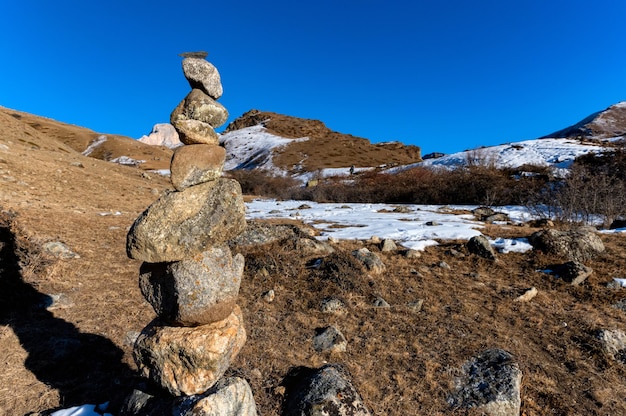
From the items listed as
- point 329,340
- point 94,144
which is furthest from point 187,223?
point 94,144

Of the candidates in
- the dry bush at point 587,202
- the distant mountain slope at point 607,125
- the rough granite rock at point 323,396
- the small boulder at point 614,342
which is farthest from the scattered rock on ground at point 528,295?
the distant mountain slope at point 607,125

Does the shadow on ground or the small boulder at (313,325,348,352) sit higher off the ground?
the shadow on ground

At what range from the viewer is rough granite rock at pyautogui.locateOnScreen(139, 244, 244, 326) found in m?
→ 3.81

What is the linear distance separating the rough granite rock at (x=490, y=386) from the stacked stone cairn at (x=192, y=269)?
10.6 ft

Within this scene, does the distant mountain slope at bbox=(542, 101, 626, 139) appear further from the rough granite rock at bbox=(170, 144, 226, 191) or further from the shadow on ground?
the shadow on ground

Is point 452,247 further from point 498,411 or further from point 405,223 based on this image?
point 498,411

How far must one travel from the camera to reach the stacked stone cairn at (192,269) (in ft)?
12.4

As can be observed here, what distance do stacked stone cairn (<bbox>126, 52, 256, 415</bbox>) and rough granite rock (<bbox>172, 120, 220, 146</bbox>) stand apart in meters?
0.01

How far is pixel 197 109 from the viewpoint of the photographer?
13.8 feet

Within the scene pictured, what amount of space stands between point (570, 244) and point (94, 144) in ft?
309

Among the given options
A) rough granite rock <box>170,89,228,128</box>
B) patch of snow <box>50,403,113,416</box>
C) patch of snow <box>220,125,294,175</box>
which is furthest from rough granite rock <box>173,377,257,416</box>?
patch of snow <box>220,125,294,175</box>

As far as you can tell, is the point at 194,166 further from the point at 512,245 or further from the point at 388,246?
the point at 512,245

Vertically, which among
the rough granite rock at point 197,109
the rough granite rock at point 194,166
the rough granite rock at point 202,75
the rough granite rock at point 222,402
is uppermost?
the rough granite rock at point 202,75

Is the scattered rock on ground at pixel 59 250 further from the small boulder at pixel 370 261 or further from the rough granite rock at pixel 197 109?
the small boulder at pixel 370 261
